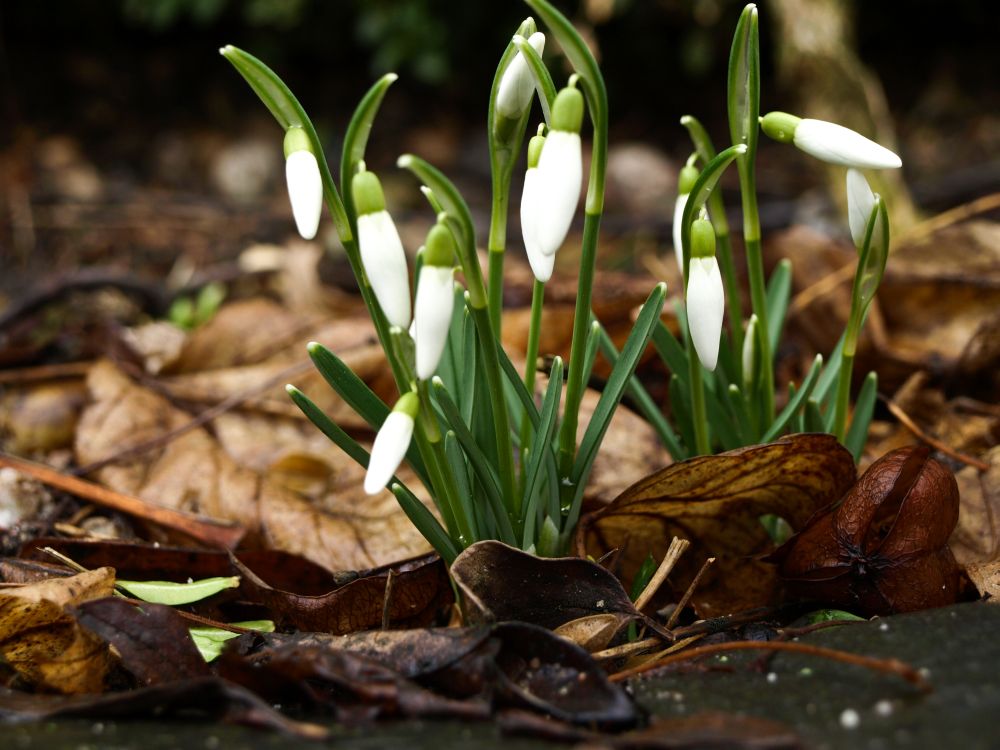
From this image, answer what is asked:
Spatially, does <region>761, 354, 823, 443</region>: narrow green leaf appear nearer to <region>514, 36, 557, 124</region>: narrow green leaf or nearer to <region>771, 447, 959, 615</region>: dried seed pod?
<region>771, 447, 959, 615</region>: dried seed pod

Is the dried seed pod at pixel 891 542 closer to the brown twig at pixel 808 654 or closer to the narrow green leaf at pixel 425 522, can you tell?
the brown twig at pixel 808 654

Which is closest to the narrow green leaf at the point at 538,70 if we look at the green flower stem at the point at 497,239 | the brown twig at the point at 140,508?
the green flower stem at the point at 497,239

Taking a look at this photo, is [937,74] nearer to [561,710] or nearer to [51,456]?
[51,456]

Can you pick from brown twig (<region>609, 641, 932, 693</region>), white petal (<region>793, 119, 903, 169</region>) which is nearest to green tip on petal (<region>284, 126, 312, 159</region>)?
white petal (<region>793, 119, 903, 169</region>)

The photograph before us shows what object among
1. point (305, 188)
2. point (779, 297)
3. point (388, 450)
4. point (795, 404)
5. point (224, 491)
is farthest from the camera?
point (224, 491)

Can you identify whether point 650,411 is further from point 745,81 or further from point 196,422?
point 196,422

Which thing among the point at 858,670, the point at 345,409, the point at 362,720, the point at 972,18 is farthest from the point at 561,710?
the point at 972,18

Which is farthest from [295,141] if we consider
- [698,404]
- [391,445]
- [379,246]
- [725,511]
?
[725,511]
